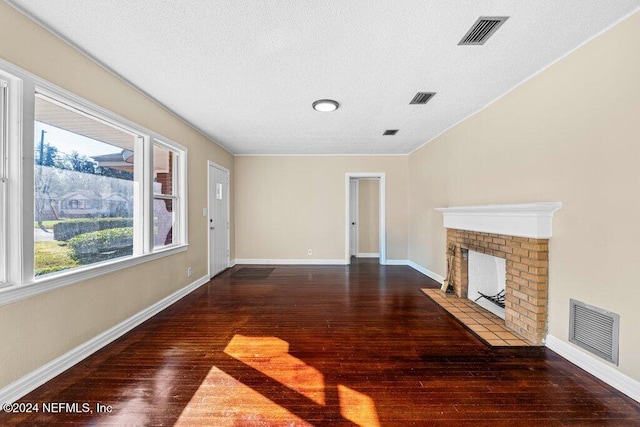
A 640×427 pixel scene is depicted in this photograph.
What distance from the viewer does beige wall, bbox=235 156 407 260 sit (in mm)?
5754

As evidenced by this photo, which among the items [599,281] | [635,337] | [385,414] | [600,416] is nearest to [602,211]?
[599,281]

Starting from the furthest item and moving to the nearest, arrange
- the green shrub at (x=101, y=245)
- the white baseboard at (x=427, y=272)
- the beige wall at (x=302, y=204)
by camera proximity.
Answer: the beige wall at (x=302, y=204)
the white baseboard at (x=427, y=272)
the green shrub at (x=101, y=245)

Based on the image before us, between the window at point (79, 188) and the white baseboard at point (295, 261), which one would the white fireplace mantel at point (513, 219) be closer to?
the white baseboard at point (295, 261)

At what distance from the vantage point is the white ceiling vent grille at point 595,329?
1.78 metres

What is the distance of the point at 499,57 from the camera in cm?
212

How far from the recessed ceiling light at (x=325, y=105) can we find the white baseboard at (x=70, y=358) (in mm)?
2998

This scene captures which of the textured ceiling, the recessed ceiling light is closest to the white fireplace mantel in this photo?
the textured ceiling

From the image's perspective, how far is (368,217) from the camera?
6996mm

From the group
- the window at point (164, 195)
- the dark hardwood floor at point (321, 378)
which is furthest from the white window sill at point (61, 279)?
the dark hardwood floor at point (321, 378)

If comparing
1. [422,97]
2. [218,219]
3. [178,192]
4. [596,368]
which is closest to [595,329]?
→ [596,368]

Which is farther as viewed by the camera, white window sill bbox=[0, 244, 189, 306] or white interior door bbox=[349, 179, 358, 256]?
white interior door bbox=[349, 179, 358, 256]

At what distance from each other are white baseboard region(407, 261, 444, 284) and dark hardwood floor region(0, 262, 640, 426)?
4.64 ft

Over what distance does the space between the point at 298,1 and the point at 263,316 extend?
290 cm

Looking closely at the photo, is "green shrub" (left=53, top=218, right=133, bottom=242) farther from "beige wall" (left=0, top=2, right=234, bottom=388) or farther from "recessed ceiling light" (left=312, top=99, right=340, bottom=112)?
"recessed ceiling light" (left=312, top=99, right=340, bottom=112)
